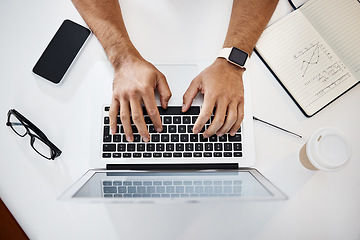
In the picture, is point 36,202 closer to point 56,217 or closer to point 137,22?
point 56,217

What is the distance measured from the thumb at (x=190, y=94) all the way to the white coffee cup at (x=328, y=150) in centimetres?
30

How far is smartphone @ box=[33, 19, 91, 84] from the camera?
696mm

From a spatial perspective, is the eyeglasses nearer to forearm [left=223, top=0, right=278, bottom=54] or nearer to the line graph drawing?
forearm [left=223, top=0, right=278, bottom=54]

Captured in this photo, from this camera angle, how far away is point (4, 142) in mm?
678

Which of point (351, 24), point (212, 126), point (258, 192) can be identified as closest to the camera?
point (258, 192)

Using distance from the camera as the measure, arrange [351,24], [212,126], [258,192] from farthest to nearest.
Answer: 1. [351,24]
2. [212,126]
3. [258,192]

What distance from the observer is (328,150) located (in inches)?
23.4

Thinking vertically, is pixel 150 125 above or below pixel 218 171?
above

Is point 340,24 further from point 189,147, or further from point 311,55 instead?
point 189,147

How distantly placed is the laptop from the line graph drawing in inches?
7.0

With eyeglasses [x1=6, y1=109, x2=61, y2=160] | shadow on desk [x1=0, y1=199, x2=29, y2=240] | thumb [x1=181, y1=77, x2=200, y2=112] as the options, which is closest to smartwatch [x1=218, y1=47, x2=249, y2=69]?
thumb [x1=181, y1=77, x2=200, y2=112]

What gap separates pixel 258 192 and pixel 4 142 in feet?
2.17

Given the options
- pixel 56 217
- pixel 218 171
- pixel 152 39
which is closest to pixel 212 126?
pixel 218 171

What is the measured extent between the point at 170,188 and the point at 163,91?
24 centimetres
